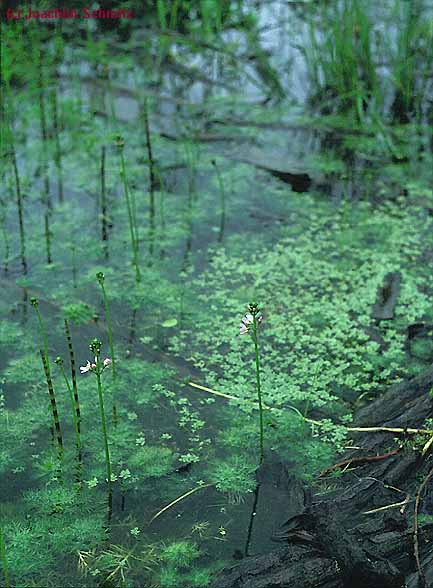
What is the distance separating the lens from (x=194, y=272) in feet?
8.95

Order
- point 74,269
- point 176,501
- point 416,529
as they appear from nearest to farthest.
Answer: point 416,529 < point 176,501 < point 74,269

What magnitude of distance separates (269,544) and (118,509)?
0.33 meters

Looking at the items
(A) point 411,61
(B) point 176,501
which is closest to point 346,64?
(A) point 411,61

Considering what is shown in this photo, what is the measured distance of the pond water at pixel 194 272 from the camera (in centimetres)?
180

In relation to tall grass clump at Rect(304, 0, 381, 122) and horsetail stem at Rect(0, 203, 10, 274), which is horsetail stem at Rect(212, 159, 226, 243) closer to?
horsetail stem at Rect(0, 203, 10, 274)

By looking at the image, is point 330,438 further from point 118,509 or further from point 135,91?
point 135,91

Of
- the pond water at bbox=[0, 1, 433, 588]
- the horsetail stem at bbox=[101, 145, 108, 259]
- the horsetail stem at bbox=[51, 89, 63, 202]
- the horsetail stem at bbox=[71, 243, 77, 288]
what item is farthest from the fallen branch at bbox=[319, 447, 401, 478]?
the horsetail stem at bbox=[51, 89, 63, 202]

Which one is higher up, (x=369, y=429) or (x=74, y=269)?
(x=74, y=269)

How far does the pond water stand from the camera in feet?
5.90

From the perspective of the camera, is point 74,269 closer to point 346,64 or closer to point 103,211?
point 103,211

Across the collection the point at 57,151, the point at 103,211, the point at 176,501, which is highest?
the point at 57,151

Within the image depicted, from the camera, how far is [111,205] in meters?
3.09

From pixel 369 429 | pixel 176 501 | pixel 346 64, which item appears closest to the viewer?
pixel 176 501

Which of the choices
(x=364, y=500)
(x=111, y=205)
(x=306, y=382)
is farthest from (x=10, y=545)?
(x=111, y=205)
